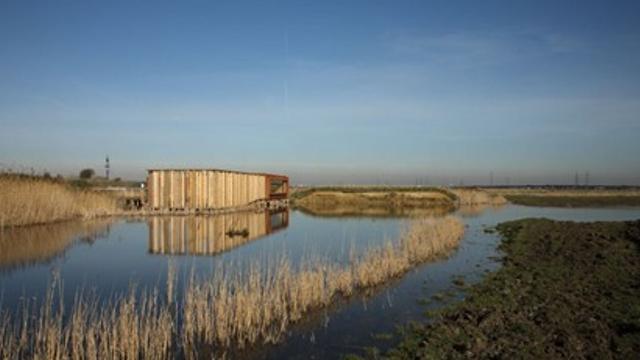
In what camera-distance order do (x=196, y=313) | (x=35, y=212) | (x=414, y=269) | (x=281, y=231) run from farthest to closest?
(x=281, y=231) → (x=35, y=212) → (x=414, y=269) → (x=196, y=313)

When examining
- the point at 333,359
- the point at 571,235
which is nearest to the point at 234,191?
the point at 571,235

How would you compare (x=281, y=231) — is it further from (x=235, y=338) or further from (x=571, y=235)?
(x=235, y=338)

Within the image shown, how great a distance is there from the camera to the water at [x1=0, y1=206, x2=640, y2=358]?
12.0 m

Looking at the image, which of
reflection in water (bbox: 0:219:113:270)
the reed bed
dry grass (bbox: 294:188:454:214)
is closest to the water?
reflection in water (bbox: 0:219:113:270)

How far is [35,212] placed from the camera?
3123cm

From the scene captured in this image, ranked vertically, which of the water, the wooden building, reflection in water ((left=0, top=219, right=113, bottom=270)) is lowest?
the water

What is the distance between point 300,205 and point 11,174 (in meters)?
43.1

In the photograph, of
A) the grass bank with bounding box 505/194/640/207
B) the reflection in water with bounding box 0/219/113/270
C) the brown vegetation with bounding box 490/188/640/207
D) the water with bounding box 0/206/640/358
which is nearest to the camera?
the water with bounding box 0/206/640/358

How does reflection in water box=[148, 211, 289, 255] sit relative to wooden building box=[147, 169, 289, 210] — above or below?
below

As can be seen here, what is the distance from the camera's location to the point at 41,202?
105 ft

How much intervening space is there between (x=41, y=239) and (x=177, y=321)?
56.9 ft

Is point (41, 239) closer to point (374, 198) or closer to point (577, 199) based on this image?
point (374, 198)

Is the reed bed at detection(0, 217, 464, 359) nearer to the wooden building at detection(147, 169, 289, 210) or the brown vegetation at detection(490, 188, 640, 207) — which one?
the wooden building at detection(147, 169, 289, 210)

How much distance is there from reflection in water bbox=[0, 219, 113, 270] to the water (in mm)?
38
